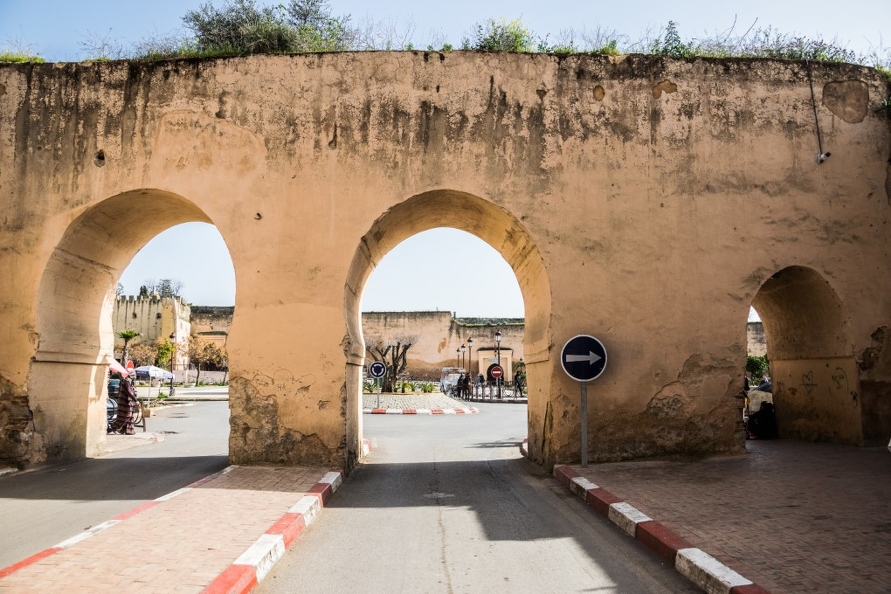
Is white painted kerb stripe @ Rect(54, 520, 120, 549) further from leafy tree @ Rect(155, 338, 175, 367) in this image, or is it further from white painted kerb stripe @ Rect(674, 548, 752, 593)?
leafy tree @ Rect(155, 338, 175, 367)

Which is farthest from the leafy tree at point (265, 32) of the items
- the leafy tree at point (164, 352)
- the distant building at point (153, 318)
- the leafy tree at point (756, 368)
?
the distant building at point (153, 318)

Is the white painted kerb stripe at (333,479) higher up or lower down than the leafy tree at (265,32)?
lower down

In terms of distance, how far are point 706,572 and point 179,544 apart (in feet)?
12.4

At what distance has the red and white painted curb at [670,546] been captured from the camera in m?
3.95

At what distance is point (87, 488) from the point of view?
766 centimetres

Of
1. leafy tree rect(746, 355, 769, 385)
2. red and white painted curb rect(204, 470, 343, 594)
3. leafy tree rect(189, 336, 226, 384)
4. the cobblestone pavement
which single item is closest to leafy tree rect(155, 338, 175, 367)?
leafy tree rect(189, 336, 226, 384)

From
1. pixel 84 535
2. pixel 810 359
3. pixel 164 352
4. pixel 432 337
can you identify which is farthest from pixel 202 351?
pixel 84 535

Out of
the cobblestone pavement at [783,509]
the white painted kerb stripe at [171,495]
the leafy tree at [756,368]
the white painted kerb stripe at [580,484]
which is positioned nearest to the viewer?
the cobblestone pavement at [783,509]

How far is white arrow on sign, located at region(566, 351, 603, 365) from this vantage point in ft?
27.2

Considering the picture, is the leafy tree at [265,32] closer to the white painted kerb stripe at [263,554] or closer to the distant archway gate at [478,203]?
the distant archway gate at [478,203]

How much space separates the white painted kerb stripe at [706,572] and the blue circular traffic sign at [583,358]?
12.3 feet

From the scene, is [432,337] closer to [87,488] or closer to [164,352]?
[164,352]

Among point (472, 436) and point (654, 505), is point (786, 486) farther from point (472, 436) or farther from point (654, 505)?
point (472, 436)

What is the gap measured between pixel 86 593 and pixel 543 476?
6.08 metres
